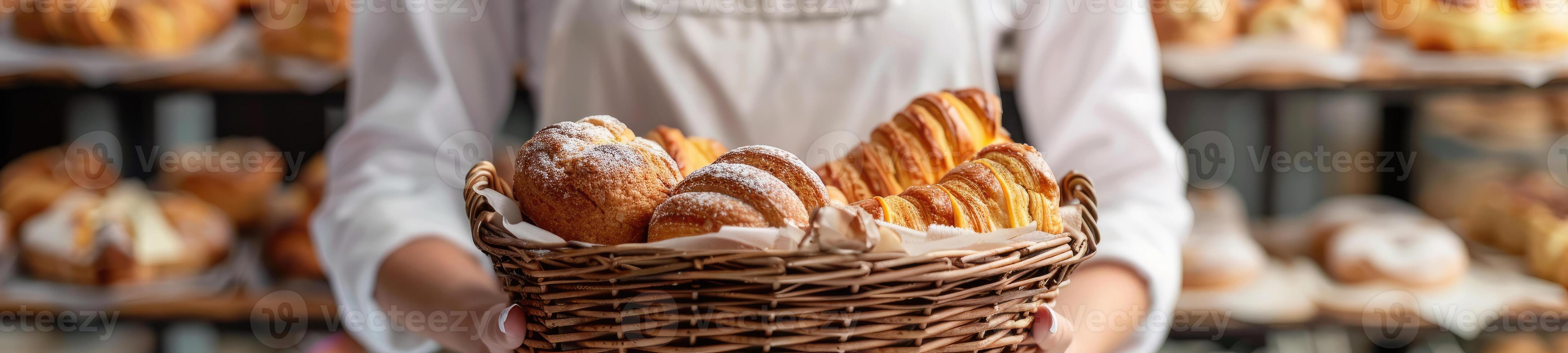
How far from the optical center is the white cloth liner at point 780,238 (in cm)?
52

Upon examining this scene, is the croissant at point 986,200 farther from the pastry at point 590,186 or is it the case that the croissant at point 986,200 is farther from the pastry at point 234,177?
the pastry at point 234,177

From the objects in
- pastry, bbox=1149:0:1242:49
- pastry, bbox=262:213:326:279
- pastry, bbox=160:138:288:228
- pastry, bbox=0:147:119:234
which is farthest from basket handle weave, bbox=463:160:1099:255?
pastry, bbox=0:147:119:234

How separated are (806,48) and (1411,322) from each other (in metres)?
1.25

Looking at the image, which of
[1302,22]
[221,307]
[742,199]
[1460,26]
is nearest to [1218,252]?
[1302,22]

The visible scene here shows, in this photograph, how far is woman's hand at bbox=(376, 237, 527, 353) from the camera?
762 millimetres

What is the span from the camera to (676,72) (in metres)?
1.11

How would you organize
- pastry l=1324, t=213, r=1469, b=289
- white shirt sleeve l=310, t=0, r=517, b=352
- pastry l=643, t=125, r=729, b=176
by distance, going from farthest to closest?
pastry l=1324, t=213, r=1469, b=289 → white shirt sleeve l=310, t=0, r=517, b=352 → pastry l=643, t=125, r=729, b=176

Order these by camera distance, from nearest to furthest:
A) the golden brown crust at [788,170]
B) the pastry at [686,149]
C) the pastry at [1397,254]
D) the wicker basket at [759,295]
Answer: the wicker basket at [759,295], the golden brown crust at [788,170], the pastry at [686,149], the pastry at [1397,254]

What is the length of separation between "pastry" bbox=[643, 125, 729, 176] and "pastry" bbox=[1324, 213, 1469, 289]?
136cm

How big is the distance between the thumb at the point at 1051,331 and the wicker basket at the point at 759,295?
0.14 feet

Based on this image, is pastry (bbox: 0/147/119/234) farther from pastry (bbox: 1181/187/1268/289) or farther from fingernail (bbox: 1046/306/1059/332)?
pastry (bbox: 1181/187/1268/289)

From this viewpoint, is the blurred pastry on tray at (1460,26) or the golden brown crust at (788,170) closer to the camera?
the golden brown crust at (788,170)

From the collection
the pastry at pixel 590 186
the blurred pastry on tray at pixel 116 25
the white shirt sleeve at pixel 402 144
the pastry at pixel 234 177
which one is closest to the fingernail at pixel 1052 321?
the pastry at pixel 590 186

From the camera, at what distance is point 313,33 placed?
1.55 meters
